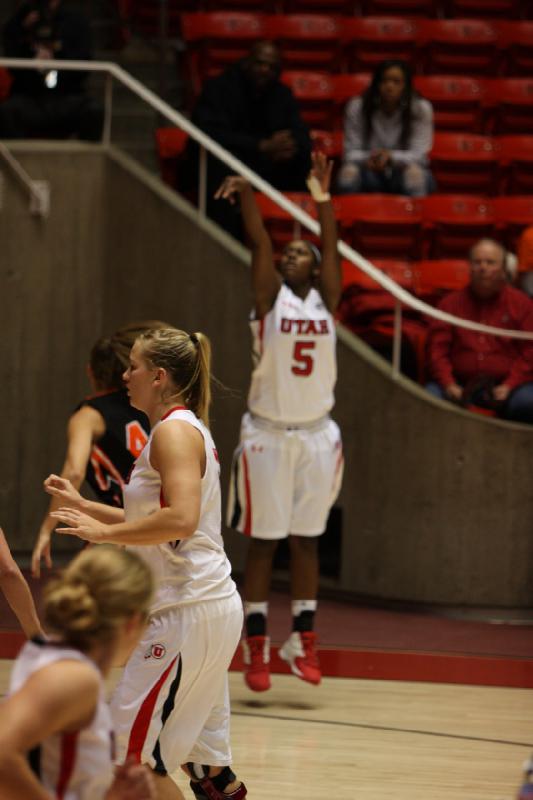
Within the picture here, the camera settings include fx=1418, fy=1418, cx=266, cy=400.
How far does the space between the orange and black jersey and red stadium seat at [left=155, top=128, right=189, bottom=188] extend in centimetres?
344

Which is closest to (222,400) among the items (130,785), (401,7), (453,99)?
(453,99)

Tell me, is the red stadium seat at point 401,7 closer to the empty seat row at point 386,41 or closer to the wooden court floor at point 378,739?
the empty seat row at point 386,41

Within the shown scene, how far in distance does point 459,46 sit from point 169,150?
8.83 ft

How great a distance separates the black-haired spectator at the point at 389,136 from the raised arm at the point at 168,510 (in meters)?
5.19

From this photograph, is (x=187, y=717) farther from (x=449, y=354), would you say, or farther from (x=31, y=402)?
(x=31, y=402)

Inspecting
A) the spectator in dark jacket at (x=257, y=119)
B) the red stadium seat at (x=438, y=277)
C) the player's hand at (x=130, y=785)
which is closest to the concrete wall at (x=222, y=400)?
the spectator in dark jacket at (x=257, y=119)

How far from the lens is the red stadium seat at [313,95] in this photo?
948 centimetres

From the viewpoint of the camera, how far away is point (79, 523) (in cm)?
331

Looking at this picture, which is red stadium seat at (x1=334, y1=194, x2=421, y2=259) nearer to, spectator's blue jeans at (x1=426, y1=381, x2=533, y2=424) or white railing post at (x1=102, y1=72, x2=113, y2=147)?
white railing post at (x1=102, y1=72, x2=113, y2=147)

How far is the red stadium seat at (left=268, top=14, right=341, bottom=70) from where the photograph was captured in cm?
977

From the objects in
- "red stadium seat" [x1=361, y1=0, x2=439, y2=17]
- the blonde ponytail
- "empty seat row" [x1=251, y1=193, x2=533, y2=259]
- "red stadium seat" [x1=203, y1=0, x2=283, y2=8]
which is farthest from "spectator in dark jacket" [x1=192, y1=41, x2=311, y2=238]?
the blonde ponytail

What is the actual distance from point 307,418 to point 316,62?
14.8 ft

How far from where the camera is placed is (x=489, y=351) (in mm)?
7293

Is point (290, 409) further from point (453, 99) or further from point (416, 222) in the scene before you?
point (453, 99)
